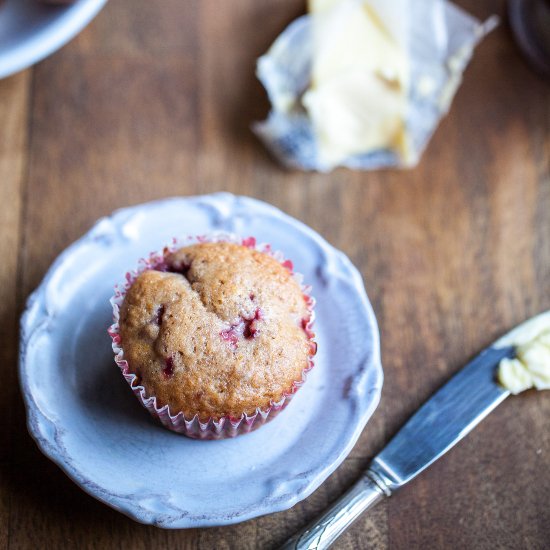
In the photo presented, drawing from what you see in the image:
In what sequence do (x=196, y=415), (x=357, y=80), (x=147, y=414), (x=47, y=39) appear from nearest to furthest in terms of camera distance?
(x=196, y=415) < (x=147, y=414) < (x=47, y=39) < (x=357, y=80)

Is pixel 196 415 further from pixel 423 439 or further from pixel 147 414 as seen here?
pixel 423 439

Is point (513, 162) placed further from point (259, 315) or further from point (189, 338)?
point (189, 338)

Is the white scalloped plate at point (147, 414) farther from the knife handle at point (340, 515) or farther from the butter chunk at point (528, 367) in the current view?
the butter chunk at point (528, 367)

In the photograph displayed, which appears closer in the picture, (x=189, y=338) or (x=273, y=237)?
(x=189, y=338)

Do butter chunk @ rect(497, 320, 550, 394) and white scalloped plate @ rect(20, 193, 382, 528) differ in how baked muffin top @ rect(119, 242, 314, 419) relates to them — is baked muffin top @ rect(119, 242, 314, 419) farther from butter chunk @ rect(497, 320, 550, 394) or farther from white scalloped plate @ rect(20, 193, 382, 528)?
butter chunk @ rect(497, 320, 550, 394)

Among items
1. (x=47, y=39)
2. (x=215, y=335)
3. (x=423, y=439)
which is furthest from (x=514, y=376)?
(x=47, y=39)

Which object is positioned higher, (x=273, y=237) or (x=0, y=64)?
(x=0, y=64)

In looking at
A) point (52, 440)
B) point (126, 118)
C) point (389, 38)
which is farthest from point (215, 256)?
point (389, 38)
